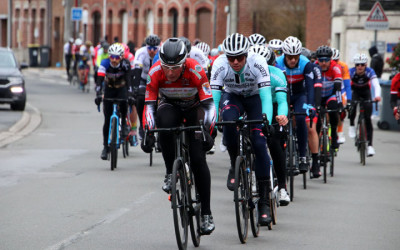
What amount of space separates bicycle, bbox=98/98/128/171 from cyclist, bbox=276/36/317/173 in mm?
2907

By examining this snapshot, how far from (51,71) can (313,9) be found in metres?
21.6

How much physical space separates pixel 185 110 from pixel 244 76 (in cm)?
87

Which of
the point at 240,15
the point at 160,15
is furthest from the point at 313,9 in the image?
the point at 160,15

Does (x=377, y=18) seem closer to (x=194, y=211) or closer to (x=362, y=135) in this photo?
(x=362, y=135)

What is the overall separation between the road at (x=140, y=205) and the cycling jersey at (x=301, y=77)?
1.28 metres

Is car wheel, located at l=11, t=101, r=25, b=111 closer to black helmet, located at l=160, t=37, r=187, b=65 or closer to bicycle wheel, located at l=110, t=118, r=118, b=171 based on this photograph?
bicycle wheel, located at l=110, t=118, r=118, b=171

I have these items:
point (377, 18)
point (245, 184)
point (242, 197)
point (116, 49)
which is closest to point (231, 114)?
point (245, 184)

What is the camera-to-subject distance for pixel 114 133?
13891mm

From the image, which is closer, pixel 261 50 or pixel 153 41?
pixel 261 50

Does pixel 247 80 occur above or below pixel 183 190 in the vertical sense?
above

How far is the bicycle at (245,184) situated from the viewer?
809cm

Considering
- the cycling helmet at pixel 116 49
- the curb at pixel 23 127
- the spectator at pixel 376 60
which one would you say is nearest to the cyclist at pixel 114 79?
the cycling helmet at pixel 116 49

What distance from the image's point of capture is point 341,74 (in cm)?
1455

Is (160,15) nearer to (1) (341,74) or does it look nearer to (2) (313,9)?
(2) (313,9)
